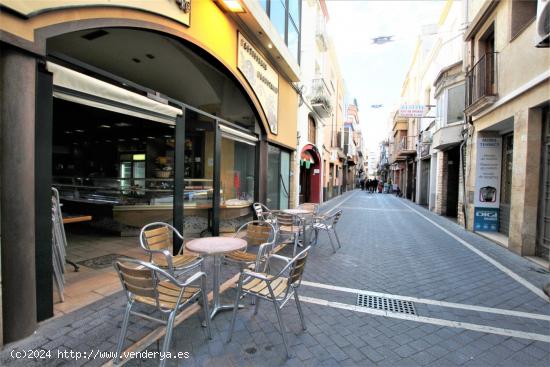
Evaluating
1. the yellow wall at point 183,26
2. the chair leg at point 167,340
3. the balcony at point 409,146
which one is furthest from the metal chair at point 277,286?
the balcony at point 409,146

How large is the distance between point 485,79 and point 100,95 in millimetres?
9511

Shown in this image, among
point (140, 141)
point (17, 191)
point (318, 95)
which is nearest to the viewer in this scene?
point (17, 191)

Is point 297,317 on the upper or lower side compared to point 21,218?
lower

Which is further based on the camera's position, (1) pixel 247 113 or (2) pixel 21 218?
(1) pixel 247 113

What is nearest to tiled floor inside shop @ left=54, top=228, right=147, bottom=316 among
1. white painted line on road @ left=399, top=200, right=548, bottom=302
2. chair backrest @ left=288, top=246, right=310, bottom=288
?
chair backrest @ left=288, top=246, right=310, bottom=288

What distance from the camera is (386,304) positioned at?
3652 mm

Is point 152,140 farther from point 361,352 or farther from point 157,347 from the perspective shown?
point 361,352

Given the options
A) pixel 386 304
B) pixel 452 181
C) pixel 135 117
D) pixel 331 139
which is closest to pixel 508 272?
pixel 386 304

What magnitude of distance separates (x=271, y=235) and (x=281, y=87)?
22.7 ft

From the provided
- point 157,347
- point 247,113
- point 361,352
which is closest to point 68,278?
point 157,347

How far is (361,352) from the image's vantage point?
8.60ft

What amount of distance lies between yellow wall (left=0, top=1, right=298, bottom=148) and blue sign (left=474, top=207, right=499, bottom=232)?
6.60 m

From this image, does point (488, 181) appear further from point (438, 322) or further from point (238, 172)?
point (238, 172)

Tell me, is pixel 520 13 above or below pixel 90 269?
above
